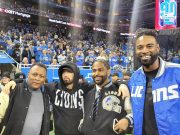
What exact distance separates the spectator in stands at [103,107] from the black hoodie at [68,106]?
0.24 metres

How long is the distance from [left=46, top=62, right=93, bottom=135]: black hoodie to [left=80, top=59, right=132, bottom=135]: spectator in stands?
244mm

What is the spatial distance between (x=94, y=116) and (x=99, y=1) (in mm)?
42594

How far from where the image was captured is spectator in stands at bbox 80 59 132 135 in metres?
3.05

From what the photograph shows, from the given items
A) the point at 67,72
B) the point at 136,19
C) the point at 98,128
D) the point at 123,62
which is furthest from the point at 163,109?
the point at 136,19

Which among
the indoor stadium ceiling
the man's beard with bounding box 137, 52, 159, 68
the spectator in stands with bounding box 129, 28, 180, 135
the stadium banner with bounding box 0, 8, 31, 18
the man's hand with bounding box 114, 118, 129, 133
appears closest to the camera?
the spectator in stands with bounding box 129, 28, 180, 135

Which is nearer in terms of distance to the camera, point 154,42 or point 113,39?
point 154,42

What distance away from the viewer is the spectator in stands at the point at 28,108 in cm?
308

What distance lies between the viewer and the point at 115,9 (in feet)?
138

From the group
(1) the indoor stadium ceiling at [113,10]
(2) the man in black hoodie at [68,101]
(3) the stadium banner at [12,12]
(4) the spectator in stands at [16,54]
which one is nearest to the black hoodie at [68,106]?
(2) the man in black hoodie at [68,101]

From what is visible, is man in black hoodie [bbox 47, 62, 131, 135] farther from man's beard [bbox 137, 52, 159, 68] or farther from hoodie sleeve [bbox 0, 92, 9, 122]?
man's beard [bbox 137, 52, 159, 68]

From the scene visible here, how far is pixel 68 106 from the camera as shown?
345 cm

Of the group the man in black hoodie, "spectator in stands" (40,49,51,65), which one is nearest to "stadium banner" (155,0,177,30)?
"spectator in stands" (40,49,51,65)

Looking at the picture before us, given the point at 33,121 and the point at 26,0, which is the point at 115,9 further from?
the point at 33,121

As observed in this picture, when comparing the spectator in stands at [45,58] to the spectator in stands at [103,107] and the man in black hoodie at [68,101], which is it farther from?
the spectator in stands at [103,107]
